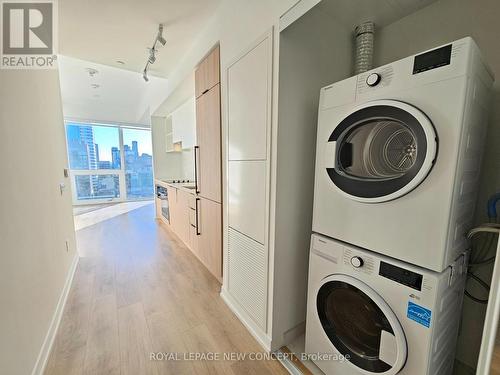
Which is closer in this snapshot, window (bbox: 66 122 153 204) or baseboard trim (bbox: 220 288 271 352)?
baseboard trim (bbox: 220 288 271 352)

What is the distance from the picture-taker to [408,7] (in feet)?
4.53

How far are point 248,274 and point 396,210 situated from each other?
1149 millimetres

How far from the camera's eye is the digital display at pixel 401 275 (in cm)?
89

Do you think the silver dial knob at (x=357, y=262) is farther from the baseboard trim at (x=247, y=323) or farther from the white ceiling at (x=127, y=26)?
the white ceiling at (x=127, y=26)

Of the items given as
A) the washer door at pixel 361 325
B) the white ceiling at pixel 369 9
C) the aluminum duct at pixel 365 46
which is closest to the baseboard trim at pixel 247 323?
the washer door at pixel 361 325

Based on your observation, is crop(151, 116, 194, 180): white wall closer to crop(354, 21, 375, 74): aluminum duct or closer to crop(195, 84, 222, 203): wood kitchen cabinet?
crop(195, 84, 222, 203): wood kitchen cabinet

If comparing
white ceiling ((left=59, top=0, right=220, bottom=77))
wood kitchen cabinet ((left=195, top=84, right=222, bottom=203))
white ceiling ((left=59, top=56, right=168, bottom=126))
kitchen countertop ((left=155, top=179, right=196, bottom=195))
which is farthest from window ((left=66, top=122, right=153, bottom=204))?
wood kitchen cabinet ((left=195, top=84, right=222, bottom=203))

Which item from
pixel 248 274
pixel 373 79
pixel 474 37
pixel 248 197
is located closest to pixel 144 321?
pixel 248 274

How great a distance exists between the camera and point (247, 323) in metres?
1.71

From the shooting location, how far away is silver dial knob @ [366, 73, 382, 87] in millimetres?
984

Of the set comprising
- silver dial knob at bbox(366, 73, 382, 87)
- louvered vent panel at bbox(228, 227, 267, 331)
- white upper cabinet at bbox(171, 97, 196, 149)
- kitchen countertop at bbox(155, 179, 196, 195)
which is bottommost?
louvered vent panel at bbox(228, 227, 267, 331)

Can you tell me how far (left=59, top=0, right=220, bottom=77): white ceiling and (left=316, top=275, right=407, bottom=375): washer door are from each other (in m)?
2.44

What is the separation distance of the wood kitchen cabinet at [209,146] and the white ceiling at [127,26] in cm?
68

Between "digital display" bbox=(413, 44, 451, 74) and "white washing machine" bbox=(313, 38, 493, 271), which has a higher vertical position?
"digital display" bbox=(413, 44, 451, 74)
